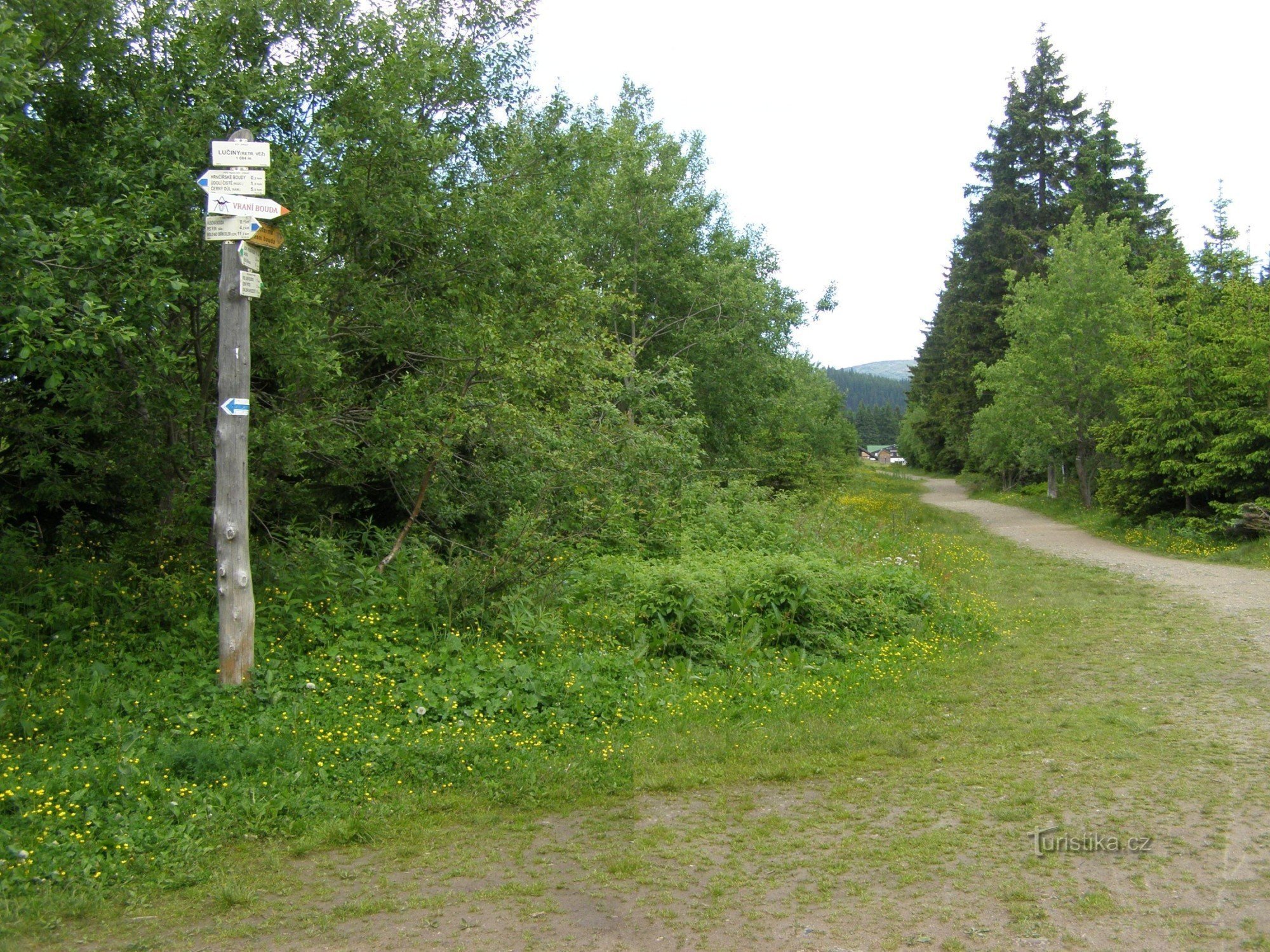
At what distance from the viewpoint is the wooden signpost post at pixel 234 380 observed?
6.59 metres

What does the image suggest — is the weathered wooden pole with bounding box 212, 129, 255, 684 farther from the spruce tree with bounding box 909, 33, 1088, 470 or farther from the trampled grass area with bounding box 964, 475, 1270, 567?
the spruce tree with bounding box 909, 33, 1088, 470

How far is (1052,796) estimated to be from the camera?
5.55 m

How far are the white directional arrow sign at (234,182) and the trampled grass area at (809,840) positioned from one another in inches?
165

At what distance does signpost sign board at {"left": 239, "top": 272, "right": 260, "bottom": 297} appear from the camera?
659 cm

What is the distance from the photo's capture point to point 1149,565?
1730 centimetres

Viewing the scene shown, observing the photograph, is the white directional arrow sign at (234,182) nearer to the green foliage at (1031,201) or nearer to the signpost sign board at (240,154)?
the signpost sign board at (240,154)

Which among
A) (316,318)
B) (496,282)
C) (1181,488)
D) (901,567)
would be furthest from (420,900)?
(1181,488)

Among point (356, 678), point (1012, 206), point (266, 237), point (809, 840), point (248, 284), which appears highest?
point (1012, 206)

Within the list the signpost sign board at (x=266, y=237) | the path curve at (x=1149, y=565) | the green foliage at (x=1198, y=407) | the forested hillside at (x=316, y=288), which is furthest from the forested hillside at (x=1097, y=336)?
the signpost sign board at (x=266, y=237)

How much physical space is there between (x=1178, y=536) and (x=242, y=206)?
65.6 ft

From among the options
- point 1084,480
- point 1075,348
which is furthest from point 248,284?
point 1084,480

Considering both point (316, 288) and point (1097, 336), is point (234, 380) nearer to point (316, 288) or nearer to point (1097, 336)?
point (316, 288)

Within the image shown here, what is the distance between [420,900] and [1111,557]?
57.1ft

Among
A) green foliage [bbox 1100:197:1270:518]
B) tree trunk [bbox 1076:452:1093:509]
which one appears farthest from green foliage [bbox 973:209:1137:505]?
green foliage [bbox 1100:197:1270:518]
